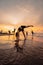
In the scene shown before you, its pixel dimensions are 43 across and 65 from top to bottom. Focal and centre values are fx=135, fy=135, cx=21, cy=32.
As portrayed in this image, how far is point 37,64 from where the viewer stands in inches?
→ 361

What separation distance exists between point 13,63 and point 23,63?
0.69m

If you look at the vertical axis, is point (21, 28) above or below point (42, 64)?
above

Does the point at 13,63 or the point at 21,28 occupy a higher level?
the point at 21,28

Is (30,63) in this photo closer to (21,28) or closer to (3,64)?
(3,64)

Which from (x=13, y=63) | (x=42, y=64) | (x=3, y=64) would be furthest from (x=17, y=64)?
(x=42, y=64)

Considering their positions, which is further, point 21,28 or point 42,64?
point 21,28

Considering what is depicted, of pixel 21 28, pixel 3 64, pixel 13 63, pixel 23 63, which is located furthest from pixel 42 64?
pixel 21 28

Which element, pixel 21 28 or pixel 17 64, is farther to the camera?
pixel 21 28

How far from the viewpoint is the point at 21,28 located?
A: 30250mm

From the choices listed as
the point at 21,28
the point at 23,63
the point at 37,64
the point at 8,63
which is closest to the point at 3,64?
the point at 8,63

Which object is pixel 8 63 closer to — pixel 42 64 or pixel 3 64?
pixel 3 64

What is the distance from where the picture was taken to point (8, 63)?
9219 mm

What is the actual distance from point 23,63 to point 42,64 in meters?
1.29

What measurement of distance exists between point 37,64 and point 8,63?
1.97 m
